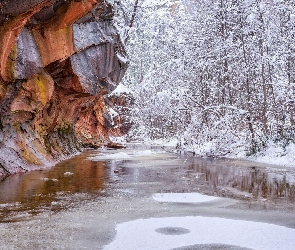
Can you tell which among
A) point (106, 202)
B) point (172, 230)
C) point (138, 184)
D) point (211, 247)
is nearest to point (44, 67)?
point (138, 184)

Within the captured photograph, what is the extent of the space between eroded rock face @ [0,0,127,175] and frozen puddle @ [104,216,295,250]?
703cm

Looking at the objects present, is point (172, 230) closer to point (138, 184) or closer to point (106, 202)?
point (106, 202)

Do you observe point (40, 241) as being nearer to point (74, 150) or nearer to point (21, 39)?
point (21, 39)

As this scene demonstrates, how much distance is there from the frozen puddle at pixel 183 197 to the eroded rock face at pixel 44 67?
6080 mm

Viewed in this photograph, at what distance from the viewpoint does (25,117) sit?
48.0 ft

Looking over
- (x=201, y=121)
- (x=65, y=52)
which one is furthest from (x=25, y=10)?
(x=201, y=121)

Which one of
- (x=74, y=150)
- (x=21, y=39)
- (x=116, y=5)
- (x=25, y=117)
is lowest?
(x=74, y=150)

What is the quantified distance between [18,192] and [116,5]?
18.0 meters

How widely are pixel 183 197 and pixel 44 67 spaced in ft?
34.7

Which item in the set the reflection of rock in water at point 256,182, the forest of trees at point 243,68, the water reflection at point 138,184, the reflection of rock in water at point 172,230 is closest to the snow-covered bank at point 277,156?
the forest of trees at point 243,68

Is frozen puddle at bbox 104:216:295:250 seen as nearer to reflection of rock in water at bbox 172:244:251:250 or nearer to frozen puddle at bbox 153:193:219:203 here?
reflection of rock in water at bbox 172:244:251:250

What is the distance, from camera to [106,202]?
780 cm

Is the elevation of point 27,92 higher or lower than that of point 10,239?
higher

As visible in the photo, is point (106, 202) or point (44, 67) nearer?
point (106, 202)
